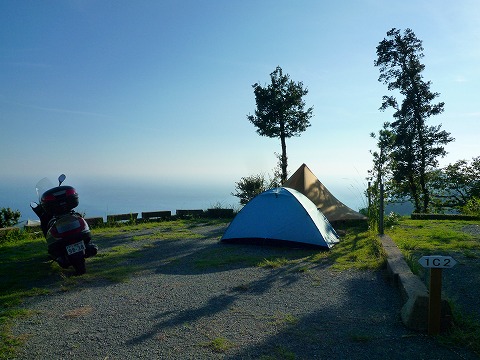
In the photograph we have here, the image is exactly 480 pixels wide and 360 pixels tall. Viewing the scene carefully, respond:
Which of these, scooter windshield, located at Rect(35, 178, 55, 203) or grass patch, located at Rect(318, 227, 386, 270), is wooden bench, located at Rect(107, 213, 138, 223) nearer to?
scooter windshield, located at Rect(35, 178, 55, 203)

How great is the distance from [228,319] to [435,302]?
7.06 feet

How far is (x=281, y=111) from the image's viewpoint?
63.7ft

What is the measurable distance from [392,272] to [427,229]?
6.28m

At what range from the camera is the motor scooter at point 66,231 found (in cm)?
607

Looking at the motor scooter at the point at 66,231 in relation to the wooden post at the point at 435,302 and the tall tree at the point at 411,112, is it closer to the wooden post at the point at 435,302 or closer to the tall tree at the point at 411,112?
the wooden post at the point at 435,302

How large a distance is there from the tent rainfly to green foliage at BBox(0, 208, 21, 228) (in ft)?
24.2

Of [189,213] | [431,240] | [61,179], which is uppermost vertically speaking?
[61,179]

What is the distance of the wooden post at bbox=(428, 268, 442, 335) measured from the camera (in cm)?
360

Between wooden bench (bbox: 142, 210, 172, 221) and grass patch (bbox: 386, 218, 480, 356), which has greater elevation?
wooden bench (bbox: 142, 210, 172, 221)

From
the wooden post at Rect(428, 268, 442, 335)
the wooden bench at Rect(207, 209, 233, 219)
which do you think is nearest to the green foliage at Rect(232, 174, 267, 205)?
the wooden bench at Rect(207, 209, 233, 219)

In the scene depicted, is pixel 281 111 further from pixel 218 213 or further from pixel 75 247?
pixel 75 247

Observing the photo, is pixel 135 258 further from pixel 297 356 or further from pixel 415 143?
pixel 415 143

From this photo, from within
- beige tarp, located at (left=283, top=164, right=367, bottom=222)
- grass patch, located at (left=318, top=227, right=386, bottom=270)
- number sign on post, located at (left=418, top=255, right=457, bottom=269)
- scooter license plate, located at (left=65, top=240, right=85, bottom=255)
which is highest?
beige tarp, located at (left=283, top=164, right=367, bottom=222)

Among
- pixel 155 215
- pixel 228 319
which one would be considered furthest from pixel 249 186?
pixel 228 319
